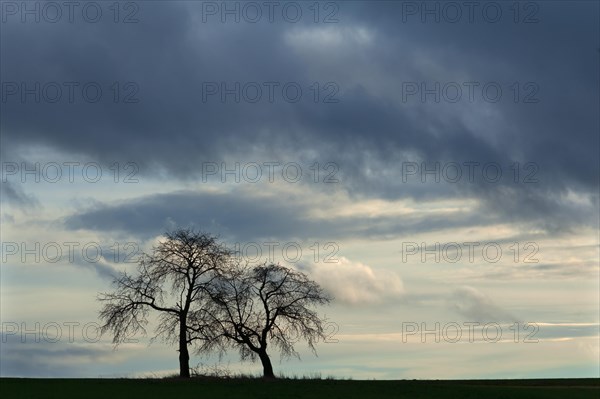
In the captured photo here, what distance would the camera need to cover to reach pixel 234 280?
7338 centimetres

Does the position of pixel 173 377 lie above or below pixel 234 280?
below
